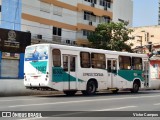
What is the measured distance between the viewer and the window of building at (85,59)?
23633 millimetres

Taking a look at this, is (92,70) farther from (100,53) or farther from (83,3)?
(83,3)

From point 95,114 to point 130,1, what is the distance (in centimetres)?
6167

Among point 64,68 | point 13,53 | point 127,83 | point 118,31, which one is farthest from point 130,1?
point 64,68

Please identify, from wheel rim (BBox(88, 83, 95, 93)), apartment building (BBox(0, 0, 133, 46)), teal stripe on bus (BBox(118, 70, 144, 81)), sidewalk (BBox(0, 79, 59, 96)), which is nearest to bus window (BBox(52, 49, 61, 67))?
wheel rim (BBox(88, 83, 95, 93))

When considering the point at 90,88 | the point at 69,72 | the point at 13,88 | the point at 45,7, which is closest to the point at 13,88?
the point at 13,88

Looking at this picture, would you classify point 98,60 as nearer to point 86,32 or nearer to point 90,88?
point 90,88

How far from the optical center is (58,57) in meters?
22.0

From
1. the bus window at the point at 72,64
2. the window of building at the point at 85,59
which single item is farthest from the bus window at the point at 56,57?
the window of building at the point at 85,59

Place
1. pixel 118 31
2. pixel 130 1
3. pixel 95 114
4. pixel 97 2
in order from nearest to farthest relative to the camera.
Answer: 1. pixel 95 114
2. pixel 118 31
3. pixel 97 2
4. pixel 130 1

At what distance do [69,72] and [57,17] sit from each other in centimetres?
2610

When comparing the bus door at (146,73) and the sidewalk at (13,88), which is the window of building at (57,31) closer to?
the bus door at (146,73)

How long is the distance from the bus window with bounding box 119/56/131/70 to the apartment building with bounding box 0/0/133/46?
16.2 m

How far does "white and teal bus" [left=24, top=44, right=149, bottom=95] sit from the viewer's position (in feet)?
70.8

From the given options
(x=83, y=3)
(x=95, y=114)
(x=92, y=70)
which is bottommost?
(x=95, y=114)
